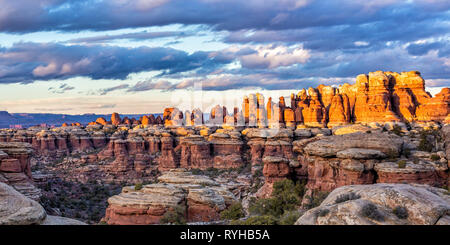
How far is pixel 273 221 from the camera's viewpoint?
1612 cm

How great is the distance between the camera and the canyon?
2830 cm

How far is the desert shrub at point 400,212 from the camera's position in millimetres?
10656

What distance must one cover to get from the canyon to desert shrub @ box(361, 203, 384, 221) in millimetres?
13817

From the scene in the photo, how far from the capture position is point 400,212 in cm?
A: 1073

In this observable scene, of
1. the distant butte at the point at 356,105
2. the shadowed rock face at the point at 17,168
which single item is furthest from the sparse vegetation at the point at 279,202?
the distant butte at the point at 356,105

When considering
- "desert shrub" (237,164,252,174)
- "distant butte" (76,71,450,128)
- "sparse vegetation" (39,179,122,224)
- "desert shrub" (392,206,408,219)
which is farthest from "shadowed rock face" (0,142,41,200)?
"distant butte" (76,71,450,128)

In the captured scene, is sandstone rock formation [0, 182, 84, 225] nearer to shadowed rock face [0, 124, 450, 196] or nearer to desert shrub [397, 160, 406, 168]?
shadowed rock face [0, 124, 450, 196]

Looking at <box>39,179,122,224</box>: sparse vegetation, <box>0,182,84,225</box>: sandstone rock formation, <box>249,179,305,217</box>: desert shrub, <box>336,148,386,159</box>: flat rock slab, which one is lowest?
<box>39,179,122,224</box>: sparse vegetation

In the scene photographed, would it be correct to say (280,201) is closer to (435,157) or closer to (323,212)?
(435,157)

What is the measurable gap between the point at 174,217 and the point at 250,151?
176 ft

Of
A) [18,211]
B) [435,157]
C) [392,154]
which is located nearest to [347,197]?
[18,211]

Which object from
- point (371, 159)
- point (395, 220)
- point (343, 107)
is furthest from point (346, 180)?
point (343, 107)

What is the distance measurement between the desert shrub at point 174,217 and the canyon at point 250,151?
0.30 meters

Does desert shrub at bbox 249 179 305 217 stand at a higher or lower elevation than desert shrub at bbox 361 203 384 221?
lower
